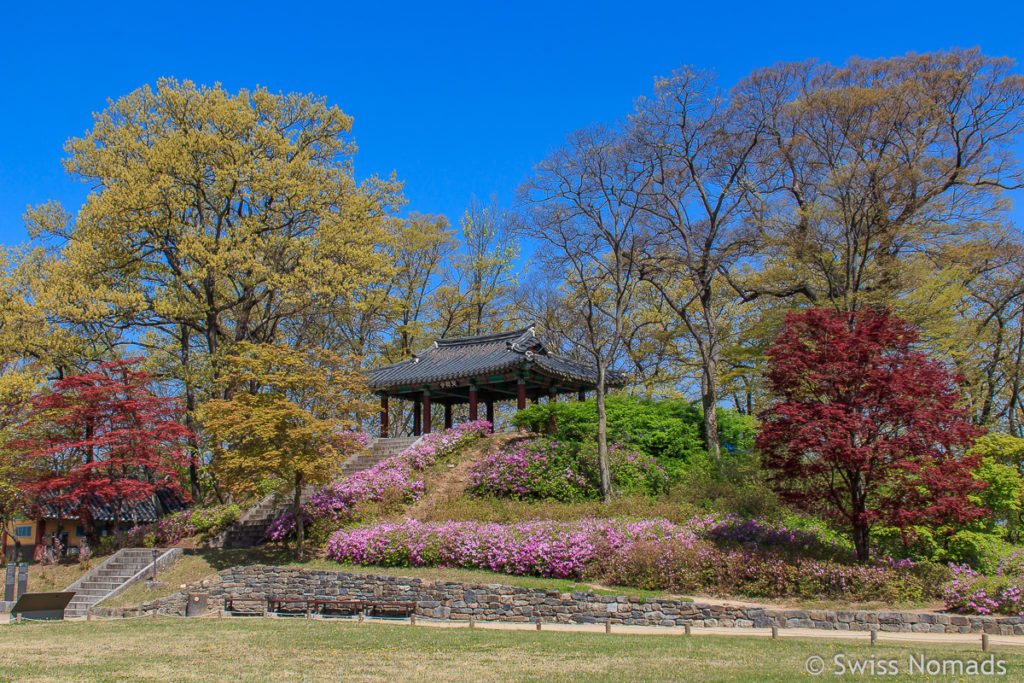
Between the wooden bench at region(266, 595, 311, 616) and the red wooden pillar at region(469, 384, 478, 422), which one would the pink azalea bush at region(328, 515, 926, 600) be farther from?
the red wooden pillar at region(469, 384, 478, 422)

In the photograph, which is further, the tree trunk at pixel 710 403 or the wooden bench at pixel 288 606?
the tree trunk at pixel 710 403

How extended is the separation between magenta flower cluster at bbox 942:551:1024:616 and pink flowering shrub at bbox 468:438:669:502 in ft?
27.4

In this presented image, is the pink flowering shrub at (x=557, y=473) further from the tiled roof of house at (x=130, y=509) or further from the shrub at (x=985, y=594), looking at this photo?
the tiled roof of house at (x=130, y=509)

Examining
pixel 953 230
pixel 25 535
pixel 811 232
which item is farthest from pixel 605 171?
pixel 25 535

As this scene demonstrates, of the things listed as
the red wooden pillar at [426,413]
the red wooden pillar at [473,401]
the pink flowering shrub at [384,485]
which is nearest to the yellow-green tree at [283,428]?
the pink flowering shrub at [384,485]

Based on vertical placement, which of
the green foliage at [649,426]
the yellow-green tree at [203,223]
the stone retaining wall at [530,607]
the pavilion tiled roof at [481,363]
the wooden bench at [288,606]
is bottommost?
the wooden bench at [288,606]

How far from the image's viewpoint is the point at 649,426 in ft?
69.6

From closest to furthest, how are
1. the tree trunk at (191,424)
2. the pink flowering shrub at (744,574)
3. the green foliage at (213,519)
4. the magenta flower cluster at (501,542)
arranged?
the pink flowering shrub at (744,574), the magenta flower cluster at (501,542), the green foliage at (213,519), the tree trunk at (191,424)

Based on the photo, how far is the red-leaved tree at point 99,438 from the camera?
63.9ft

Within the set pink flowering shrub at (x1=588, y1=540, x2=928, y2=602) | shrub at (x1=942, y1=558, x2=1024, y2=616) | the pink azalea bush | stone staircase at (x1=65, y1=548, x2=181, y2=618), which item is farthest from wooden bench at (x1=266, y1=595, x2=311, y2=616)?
shrub at (x1=942, y1=558, x2=1024, y2=616)

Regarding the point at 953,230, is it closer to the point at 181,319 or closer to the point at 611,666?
the point at 611,666

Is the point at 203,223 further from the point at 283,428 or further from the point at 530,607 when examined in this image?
the point at 530,607

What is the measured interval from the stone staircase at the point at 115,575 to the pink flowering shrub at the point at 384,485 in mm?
2823

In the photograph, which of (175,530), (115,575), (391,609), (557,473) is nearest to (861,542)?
(557,473)
